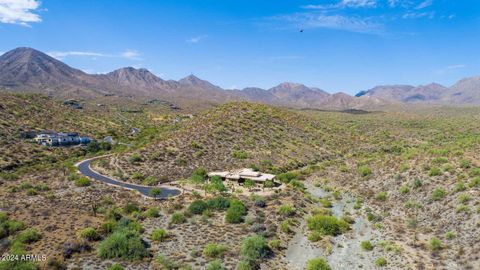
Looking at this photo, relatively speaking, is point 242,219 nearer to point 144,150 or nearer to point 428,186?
point 428,186

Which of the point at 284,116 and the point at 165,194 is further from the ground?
the point at 284,116

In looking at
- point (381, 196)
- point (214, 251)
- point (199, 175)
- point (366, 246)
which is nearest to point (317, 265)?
point (366, 246)

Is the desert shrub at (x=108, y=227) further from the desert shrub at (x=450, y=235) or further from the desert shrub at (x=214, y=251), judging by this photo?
the desert shrub at (x=450, y=235)

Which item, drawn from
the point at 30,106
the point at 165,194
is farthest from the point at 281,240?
the point at 30,106

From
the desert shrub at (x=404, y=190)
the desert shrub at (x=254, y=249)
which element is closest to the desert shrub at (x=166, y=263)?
the desert shrub at (x=254, y=249)

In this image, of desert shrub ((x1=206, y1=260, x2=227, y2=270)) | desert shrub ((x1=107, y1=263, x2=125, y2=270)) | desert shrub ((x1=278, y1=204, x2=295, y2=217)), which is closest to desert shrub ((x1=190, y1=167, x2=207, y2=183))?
desert shrub ((x1=278, y1=204, x2=295, y2=217))

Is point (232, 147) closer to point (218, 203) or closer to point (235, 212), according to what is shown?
point (218, 203)
